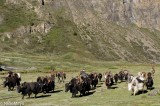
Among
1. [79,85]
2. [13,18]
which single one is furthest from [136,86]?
[13,18]

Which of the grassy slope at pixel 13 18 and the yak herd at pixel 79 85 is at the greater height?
the grassy slope at pixel 13 18

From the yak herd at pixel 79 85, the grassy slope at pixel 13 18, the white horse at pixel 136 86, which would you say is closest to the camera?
the white horse at pixel 136 86

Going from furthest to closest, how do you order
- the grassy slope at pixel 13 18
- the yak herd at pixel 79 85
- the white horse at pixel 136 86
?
1. the grassy slope at pixel 13 18
2. the yak herd at pixel 79 85
3. the white horse at pixel 136 86

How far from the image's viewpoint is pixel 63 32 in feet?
635

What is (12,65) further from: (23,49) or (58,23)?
(58,23)

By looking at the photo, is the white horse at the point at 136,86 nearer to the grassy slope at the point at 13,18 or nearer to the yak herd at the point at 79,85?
the yak herd at the point at 79,85

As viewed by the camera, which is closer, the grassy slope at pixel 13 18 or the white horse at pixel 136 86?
the white horse at pixel 136 86

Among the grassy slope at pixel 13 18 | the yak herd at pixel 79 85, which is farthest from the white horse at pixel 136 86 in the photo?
the grassy slope at pixel 13 18

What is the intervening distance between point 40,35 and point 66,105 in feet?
508

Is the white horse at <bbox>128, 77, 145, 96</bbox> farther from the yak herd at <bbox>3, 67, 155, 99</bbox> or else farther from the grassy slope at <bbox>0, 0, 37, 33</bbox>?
the grassy slope at <bbox>0, 0, 37, 33</bbox>

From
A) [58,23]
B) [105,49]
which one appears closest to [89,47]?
[105,49]

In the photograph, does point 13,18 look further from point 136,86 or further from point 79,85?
point 136,86

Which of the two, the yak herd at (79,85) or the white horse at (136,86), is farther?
the yak herd at (79,85)

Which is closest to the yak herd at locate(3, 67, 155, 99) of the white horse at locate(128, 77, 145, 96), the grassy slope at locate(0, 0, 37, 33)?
the white horse at locate(128, 77, 145, 96)
